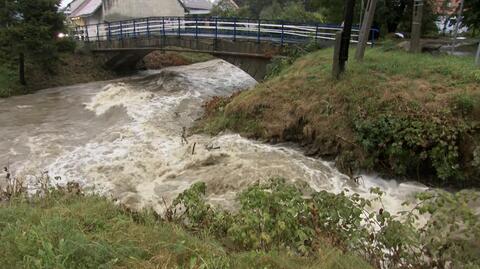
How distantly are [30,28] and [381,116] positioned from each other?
20.0 m

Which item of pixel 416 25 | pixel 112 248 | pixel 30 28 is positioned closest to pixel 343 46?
pixel 416 25

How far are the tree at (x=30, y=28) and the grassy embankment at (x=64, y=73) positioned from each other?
151 cm

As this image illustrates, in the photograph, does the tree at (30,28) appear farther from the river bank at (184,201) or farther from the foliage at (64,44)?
the river bank at (184,201)

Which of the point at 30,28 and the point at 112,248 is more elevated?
the point at 30,28

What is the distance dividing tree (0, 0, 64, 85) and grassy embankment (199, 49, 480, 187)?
14031 millimetres

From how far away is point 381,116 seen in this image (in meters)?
9.79

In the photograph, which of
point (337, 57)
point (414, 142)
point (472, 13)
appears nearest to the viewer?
point (414, 142)

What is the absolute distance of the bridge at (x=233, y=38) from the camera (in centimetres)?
1905

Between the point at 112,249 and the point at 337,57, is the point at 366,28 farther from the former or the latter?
the point at 112,249

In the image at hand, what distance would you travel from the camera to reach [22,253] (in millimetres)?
3734

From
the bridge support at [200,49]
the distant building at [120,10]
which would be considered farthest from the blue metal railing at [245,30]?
the distant building at [120,10]

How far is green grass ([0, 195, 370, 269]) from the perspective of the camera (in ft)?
11.9

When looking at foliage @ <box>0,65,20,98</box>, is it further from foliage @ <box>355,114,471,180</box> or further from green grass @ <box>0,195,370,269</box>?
green grass @ <box>0,195,370,269</box>

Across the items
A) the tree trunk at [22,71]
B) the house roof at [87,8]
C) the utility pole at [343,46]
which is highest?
the house roof at [87,8]
